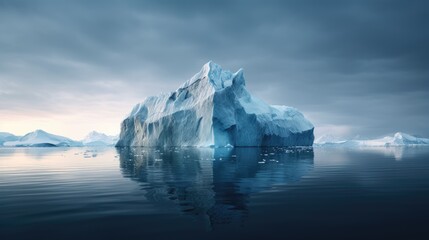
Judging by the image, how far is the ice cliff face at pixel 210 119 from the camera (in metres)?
60.8

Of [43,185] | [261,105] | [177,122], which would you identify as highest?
[261,105]

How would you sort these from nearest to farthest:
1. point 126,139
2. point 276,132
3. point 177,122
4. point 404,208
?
1. point 404,208
2. point 177,122
3. point 276,132
4. point 126,139

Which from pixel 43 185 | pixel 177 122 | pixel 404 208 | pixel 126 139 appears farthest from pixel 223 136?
pixel 404 208

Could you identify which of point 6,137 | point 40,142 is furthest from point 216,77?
point 6,137

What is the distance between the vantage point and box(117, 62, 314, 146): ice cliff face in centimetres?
6078

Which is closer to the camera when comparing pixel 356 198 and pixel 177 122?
pixel 356 198

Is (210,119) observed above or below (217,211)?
above

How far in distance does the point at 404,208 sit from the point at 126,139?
80814 millimetres

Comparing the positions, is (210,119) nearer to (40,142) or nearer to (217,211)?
(217,211)

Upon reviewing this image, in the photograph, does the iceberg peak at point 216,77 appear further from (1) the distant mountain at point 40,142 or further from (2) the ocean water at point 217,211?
(1) the distant mountain at point 40,142

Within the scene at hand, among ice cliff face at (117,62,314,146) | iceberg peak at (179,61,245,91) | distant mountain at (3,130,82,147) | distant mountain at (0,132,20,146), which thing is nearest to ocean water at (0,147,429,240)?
ice cliff face at (117,62,314,146)

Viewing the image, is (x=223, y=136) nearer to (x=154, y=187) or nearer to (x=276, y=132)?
(x=276, y=132)

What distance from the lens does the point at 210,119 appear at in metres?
59.2

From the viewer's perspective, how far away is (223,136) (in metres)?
61.5
